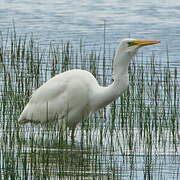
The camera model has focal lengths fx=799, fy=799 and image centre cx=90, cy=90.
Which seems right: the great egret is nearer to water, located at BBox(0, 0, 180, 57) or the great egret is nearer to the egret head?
the egret head

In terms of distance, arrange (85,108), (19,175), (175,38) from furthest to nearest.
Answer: (175,38), (85,108), (19,175)

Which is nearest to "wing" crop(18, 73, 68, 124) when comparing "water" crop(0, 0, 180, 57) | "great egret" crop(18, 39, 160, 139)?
"great egret" crop(18, 39, 160, 139)

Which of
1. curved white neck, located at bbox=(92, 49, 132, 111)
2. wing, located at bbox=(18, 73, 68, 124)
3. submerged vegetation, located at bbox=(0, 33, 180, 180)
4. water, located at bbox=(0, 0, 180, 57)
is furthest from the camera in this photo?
water, located at bbox=(0, 0, 180, 57)

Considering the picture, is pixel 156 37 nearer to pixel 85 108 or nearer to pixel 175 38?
pixel 175 38

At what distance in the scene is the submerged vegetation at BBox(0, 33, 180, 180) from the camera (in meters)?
8.79

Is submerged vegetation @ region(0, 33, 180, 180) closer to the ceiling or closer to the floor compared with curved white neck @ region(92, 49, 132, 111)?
closer to the floor

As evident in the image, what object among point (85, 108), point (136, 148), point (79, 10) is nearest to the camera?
point (136, 148)

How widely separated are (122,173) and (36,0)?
61.5 feet

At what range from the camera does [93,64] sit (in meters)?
12.9

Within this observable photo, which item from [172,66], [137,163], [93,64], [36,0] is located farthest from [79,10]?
[137,163]

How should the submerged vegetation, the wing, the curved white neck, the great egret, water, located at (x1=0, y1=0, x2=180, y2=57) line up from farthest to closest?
water, located at (x1=0, y1=0, x2=180, y2=57) < the wing < the great egret < the curved white neck < the submerged vegetation

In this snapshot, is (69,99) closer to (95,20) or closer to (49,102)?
(49,102)

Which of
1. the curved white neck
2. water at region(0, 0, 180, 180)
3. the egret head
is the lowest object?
water at region(0, 0, 180, 180)

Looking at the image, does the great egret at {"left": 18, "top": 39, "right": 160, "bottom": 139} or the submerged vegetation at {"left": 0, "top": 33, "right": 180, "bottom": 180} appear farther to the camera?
the great egret at {"left": 18, "top": 39, "right": 160, "bottom": 139}
